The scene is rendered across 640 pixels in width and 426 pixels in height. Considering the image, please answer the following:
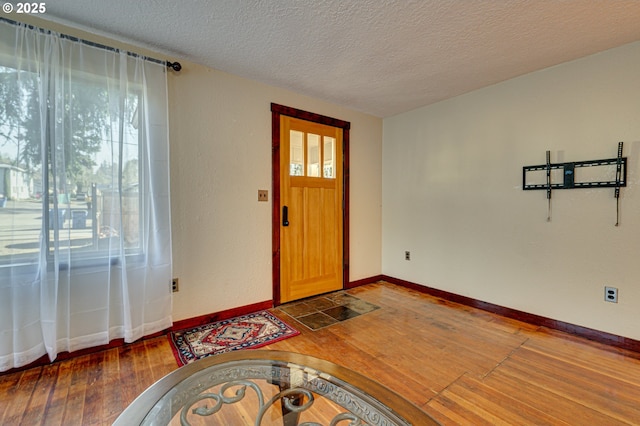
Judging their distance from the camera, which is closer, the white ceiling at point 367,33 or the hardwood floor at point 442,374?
the hardwood floor at point 442,374

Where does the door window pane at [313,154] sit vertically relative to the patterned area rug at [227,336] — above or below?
above

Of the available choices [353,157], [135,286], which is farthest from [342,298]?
[135,286]

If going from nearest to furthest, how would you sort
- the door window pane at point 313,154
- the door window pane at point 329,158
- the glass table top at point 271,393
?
the glass table top at point 271,393 → the door window pane at point 313,154 → the door window pane at point 329,158

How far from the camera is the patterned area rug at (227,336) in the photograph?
2.09m

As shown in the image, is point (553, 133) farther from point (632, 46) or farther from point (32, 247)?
point (32, 247)

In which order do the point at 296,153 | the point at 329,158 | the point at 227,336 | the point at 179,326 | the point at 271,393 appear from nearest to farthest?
the point at 271,393 < the point at 227,336 < the point at 179,326 < the point at 296,153 < the point at 329,158

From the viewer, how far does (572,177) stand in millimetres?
2387

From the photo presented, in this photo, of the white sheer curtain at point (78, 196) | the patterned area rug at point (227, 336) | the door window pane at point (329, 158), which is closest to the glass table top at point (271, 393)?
the patterned area rug at point (227, 336)

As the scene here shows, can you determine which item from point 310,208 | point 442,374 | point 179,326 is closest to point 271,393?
point 442,374

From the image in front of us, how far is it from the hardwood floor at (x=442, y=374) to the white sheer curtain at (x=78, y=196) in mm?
276

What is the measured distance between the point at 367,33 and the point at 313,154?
1.51 meters

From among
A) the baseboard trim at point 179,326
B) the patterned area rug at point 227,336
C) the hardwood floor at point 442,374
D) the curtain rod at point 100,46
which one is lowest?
the hardwood floor at point 442,374

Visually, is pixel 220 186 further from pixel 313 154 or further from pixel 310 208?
pixel 313 154

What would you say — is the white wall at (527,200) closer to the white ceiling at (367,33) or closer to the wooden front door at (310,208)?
the white ceiling at (367,33)
